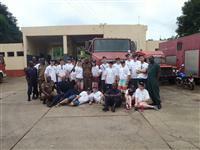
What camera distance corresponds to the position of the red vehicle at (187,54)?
1620 cm

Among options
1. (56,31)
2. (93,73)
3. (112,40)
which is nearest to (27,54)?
(56,31)

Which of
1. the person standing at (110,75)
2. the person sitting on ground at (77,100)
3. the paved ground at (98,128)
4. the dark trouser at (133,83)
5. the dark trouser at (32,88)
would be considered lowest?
the paved ground at (98,128)

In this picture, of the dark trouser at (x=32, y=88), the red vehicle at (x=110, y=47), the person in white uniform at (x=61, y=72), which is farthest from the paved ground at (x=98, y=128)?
the red vehicle at (x=110, y=47)

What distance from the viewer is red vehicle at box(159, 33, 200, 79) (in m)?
16.2

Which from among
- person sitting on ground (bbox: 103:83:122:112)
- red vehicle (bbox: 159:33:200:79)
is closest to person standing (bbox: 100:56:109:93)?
person sitting on ground (bbox: 103:83:122:112)

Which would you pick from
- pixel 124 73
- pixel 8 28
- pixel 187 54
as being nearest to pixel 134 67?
pixel 124 73

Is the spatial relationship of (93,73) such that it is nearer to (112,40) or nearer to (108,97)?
(108,97)

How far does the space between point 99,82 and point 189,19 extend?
28.2 metres

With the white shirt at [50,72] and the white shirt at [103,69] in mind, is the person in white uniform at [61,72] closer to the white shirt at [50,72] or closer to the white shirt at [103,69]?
the white shirt at [50,72]

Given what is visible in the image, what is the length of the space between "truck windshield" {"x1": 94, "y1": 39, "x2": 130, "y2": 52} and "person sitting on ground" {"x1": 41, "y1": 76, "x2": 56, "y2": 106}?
3.45 metres

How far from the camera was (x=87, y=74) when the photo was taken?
11695 millimetres

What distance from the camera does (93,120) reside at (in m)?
8.33

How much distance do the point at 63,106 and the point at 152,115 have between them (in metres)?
3.61

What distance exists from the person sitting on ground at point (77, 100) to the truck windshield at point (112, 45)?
3.52m
